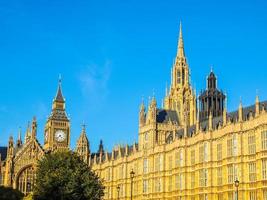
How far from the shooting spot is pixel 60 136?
18075cm

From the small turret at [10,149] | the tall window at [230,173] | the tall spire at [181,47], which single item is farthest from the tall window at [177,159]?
the small turret at [10,149]

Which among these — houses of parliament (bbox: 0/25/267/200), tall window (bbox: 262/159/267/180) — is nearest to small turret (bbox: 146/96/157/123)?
houses of parliament (bbox: 0/25/267/200)

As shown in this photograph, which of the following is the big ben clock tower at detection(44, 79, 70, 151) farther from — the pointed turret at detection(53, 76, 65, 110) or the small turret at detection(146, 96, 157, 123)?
the small turret at detection(146, 96, 157, 123)

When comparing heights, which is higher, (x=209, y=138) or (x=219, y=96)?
(x=219, y=96)

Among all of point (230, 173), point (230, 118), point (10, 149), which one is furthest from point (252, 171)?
point (10, 149)

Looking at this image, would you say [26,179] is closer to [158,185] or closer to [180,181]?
[158,185]

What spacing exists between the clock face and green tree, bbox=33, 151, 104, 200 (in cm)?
8423

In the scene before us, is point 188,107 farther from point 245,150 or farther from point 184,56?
point 245,150

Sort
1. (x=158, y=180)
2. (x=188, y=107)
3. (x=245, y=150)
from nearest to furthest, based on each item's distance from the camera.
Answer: (x=245, y=150) → (x=158, y=180) → (x=188, y=107)

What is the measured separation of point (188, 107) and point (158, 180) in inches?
1314

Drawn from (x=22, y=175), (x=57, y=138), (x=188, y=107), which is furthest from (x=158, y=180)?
(x=57, y=138)

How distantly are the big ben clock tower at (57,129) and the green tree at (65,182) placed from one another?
268 feet

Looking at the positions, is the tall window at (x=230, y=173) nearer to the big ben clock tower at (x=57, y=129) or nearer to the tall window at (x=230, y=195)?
the tall window at (x=230, y=195)

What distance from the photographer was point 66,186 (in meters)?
91.4
